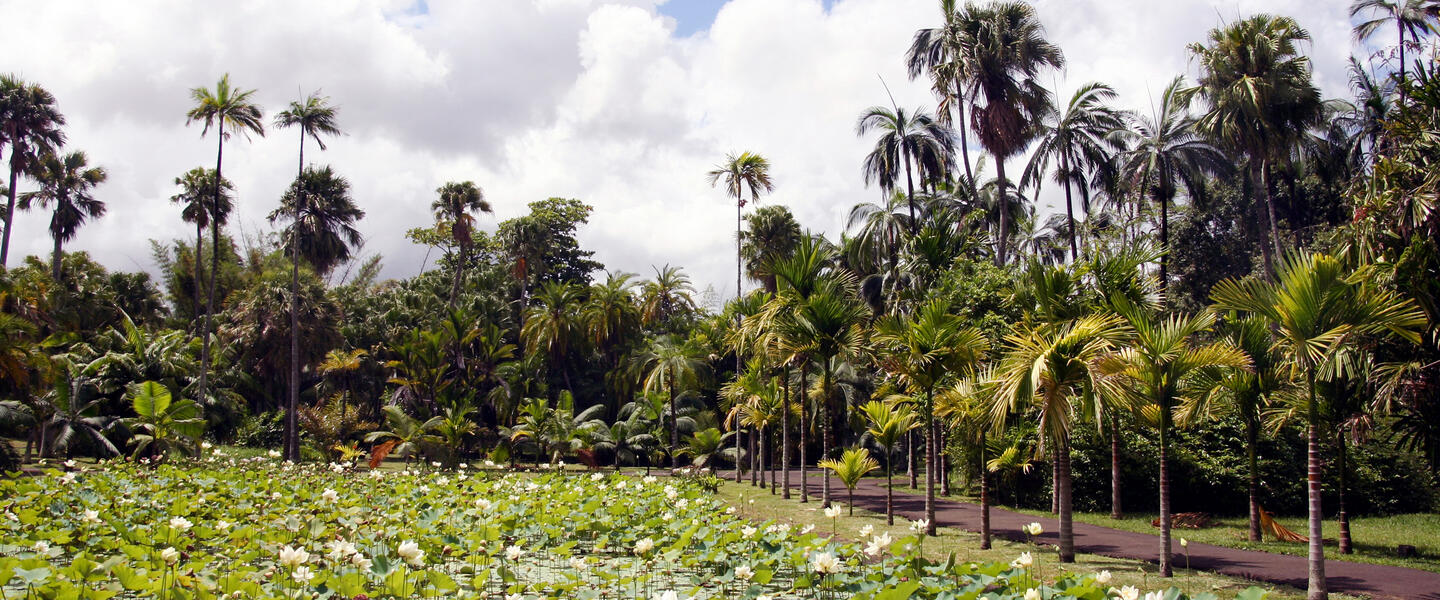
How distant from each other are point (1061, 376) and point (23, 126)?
39005 mm

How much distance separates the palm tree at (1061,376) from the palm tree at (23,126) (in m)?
37.8

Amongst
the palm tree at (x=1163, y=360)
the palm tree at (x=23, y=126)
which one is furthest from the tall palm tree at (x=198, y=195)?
the palm tree at (x=1163, y=360)

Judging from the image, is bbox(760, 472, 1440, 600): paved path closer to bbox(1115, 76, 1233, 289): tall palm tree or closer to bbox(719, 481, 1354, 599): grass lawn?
bbox(719, 481, 1354, 599): grass lawn

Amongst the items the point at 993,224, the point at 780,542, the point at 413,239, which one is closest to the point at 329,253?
the point at 413,239

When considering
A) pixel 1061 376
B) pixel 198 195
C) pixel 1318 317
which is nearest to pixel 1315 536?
pixel 1318 317

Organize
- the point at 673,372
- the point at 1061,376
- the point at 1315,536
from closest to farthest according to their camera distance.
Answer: the point at 1315,536
the point at 1061,376
the point at 673,372

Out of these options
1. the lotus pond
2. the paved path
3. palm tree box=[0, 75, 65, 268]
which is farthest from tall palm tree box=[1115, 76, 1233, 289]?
palm tree box=[0, 75, 65, 268]

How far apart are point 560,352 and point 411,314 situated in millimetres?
7245

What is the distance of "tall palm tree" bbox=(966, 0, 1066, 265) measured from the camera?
21859 mm

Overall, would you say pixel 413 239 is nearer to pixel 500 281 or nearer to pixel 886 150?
pixel 500 281

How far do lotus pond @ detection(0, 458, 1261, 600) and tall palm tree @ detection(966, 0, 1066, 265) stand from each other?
15.2m

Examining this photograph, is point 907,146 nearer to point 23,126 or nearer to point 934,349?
point 934,349

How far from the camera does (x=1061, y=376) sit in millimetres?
9477

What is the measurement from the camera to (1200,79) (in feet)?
75.5
